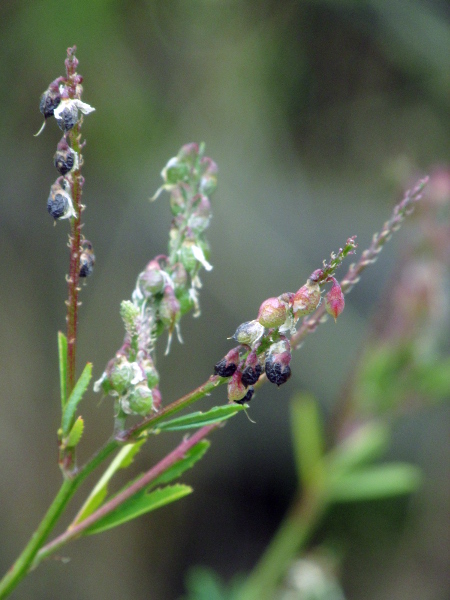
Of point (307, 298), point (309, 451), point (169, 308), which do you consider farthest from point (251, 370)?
point (309, 451)

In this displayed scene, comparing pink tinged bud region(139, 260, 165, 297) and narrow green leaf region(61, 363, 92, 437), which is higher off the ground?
pink tinged bud region(139, 260, 165, 297)

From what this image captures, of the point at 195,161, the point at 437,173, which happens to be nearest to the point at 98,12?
the point at 437,173

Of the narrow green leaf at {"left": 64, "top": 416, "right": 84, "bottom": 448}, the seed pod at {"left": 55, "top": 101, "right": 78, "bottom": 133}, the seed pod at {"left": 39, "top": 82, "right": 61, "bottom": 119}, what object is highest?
the seed pod at {"left": 39, "top": 82, "right": 61, "bottom": 119}

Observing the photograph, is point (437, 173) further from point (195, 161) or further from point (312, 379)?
point (195, 161)

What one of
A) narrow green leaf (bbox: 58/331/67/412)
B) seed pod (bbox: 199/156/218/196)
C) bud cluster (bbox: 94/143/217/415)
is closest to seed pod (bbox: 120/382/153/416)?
bud cluster (bbox: 94/143/217/415)

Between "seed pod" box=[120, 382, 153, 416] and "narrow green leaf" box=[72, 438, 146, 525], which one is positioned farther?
"narrow green leaf" box=[72, 438, 146, 525]

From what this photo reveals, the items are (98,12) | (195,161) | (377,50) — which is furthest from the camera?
(377,50)

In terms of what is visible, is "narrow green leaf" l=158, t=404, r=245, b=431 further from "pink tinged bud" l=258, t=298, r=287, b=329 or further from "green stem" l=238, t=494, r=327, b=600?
"green stem" l=238, t=494, r=327, b=600

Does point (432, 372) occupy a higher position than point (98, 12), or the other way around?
point (98, 12)
